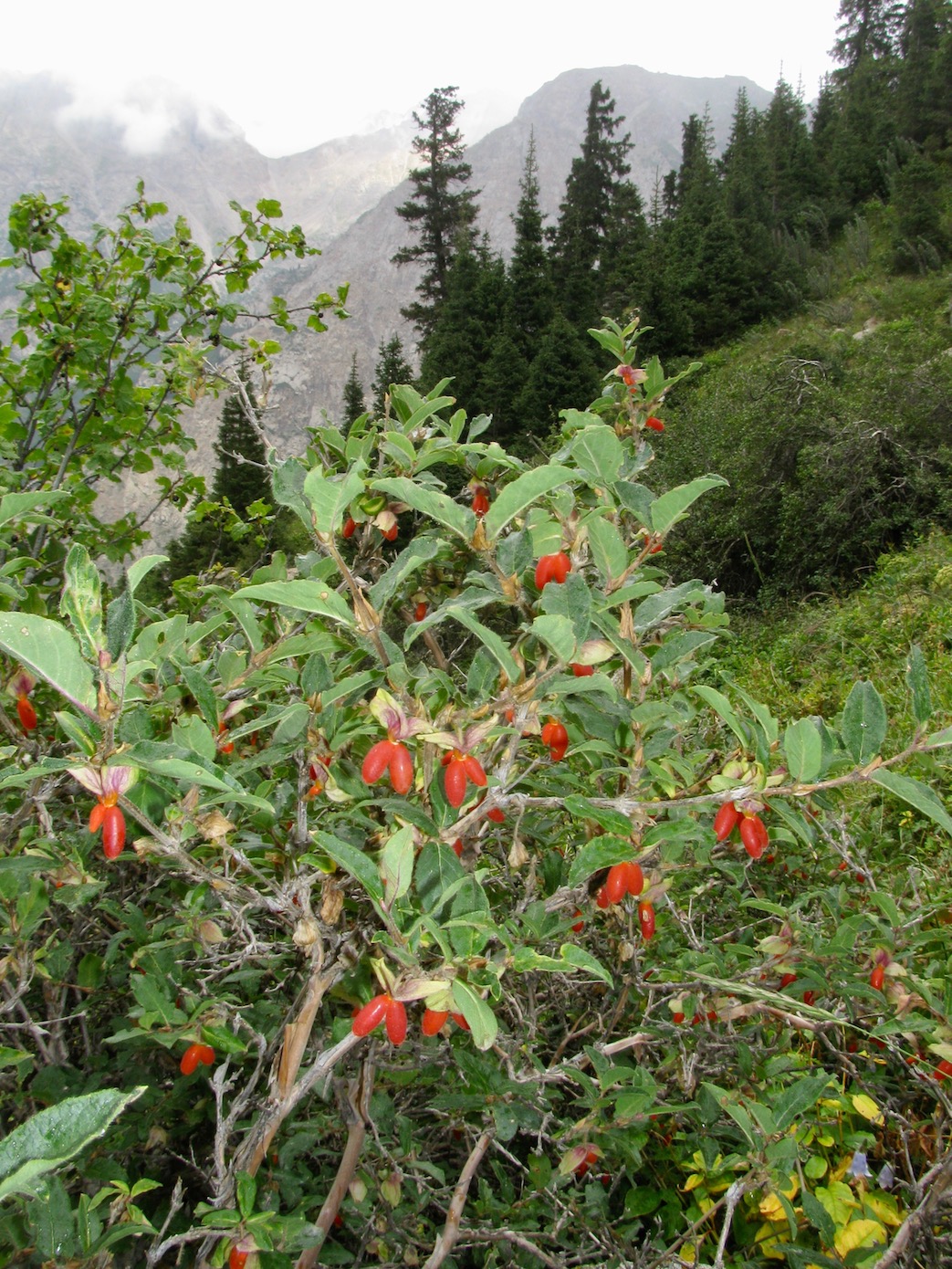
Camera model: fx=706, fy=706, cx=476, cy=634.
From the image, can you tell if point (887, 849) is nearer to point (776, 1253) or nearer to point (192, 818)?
point (776, 1253)

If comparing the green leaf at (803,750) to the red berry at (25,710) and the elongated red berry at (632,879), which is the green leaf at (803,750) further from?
the red berry at (25,710)

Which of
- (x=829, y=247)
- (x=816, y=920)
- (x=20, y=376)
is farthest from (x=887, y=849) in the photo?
(x=829, y=247)

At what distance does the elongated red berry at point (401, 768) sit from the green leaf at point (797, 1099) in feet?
2.72

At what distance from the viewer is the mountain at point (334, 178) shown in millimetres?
57656

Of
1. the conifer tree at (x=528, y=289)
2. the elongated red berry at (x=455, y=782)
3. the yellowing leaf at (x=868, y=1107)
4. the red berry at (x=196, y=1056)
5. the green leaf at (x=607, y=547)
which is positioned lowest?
the yellowing leaf at (x=868, y=1107)

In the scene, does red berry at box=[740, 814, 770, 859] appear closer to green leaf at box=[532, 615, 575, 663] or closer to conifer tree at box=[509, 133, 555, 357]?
green leaf at box=[532, 615, 575, 663]

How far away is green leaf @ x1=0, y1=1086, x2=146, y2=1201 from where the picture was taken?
400mm

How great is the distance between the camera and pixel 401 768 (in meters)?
0.81

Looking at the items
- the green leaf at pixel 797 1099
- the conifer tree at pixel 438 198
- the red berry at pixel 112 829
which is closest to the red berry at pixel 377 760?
the red berry at pixel 112 829

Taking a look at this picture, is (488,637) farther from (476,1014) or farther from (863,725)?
(863,725)

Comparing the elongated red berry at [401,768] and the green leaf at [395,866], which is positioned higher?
the elongated red berry at [401,768]

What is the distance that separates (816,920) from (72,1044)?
1689mm

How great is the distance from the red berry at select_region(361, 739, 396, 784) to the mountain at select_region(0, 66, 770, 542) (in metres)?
43.4

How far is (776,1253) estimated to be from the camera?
4.42 ft
